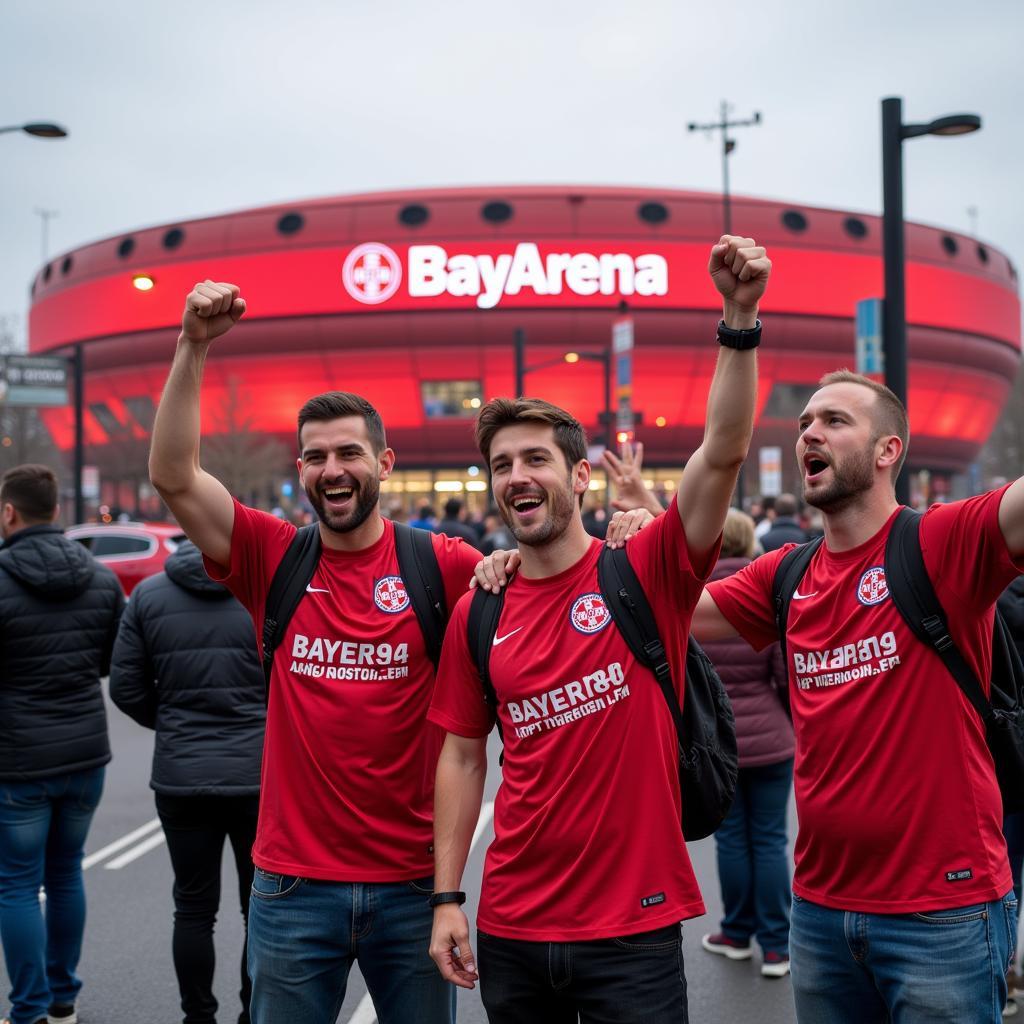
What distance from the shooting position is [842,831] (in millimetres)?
2893

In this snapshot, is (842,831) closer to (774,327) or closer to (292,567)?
(292,567)

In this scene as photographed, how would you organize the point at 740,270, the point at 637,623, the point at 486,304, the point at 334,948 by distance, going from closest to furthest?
1. the point at 740,270
2. the point at 637,623
3. the point at 334,948
4. the point at 486,304

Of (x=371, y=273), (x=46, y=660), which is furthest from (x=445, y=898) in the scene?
(x=371, y=273)

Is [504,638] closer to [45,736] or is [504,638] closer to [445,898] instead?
[445,898]

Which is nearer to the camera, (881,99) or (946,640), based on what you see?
(946,640)

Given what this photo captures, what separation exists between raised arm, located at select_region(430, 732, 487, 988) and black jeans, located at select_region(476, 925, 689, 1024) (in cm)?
10

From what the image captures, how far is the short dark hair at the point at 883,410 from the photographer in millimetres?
3145

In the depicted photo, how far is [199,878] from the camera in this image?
4395 millimetres

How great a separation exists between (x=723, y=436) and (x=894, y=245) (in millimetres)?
6979

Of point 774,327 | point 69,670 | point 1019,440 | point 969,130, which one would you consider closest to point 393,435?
point 774,327

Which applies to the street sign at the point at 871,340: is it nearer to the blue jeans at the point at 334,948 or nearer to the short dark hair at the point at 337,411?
the short dark hair at the point at 337,411

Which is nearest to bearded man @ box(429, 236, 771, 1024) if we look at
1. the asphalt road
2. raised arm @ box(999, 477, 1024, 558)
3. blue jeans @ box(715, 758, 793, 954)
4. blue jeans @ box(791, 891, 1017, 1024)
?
blue jeans @ box(791, 891, 1017, 1024)

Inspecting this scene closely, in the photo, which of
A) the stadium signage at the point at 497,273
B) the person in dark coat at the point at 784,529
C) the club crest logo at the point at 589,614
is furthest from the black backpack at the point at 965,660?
the stadium signage at the point at 497,273

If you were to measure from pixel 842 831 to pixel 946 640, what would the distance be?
54cm
